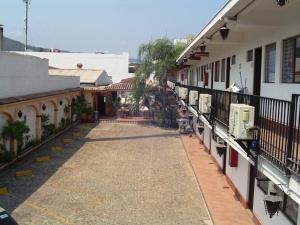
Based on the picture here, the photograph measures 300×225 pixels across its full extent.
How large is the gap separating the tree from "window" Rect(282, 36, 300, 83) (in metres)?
24.2

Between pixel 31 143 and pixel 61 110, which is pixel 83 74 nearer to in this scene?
pixel 61 110

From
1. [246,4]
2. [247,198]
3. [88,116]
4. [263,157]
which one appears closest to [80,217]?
[247,198]

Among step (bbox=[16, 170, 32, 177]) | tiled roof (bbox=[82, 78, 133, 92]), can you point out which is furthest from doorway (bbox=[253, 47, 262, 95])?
tiled roof (bbox=[82, 78, 133, 92])

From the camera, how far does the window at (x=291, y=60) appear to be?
31.3ft

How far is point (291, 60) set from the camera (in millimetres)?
9898

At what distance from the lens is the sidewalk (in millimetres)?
12008

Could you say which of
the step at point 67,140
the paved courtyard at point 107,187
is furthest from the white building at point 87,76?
the paved courtyard at point 107,187

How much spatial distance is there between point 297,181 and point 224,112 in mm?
6845

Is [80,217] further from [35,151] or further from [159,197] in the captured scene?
[35,151]

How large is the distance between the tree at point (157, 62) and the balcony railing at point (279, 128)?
24.1 m

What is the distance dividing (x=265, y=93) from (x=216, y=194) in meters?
4.45

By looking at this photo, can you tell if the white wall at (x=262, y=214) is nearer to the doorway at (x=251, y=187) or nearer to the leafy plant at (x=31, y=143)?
the doorway at (x=251, y=187)

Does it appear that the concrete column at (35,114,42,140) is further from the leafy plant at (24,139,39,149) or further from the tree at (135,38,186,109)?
the tree at (135,38,186,109)

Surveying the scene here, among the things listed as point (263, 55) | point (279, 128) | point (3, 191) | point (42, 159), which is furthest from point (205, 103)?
point (42, 159)
